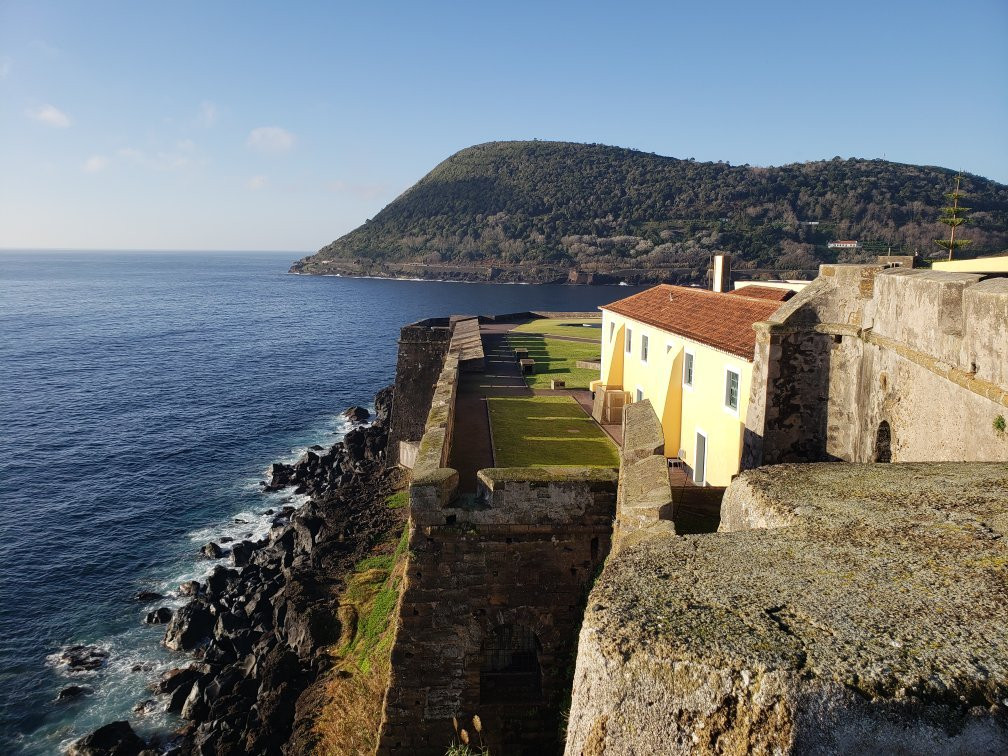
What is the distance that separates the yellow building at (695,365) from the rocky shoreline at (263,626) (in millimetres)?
10097

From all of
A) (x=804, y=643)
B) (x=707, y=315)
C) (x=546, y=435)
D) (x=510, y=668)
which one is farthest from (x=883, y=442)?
(x=546, y=435)

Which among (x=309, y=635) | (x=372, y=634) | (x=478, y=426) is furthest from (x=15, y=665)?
(x=478, y=426)

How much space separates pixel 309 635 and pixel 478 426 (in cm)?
709

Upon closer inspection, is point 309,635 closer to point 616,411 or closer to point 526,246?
point 616,411

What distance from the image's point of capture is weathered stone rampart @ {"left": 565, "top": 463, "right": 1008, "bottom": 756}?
9.82 ft

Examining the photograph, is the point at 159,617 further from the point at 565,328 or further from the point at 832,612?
the point at 565,328

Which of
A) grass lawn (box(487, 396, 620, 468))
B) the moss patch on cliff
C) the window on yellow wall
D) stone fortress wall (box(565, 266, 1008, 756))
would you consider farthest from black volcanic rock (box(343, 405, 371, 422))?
stone fortress wall (box(565, 266, 1008, 756))

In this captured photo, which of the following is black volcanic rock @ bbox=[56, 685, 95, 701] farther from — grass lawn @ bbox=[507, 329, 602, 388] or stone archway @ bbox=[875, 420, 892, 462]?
stone archway @ bbox=[875, 420, 892, 462]

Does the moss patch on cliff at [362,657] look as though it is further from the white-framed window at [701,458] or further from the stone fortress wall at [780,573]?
the white-framed window at [701,458]

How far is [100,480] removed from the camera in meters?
34.3

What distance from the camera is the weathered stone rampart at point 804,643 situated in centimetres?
299

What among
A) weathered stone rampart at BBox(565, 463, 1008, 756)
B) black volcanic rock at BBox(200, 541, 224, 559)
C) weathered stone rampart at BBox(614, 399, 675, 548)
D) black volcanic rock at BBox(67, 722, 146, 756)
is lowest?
black volcanic rock at BBox(67, 722, 146, 756)

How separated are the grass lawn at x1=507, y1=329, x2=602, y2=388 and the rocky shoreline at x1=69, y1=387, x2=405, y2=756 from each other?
7560 mm

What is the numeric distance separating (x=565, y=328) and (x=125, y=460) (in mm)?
27248
